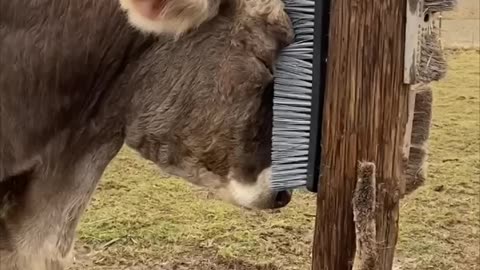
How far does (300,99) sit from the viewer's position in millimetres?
1551

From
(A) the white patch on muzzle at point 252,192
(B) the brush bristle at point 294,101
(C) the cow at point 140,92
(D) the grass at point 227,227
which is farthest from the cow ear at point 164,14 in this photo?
(D) the grass at point 227,227

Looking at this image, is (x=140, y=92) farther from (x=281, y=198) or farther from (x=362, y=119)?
(x=362, y=119)

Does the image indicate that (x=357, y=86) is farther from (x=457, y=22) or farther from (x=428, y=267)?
(x=457, y=22)

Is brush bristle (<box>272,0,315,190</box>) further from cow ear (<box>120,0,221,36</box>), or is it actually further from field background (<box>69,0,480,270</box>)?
field background (<box>69,0,480,270</box>)

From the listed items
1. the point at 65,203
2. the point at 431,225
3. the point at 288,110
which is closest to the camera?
the point at 288,110

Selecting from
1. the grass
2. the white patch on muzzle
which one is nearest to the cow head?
the white patch on muzzle

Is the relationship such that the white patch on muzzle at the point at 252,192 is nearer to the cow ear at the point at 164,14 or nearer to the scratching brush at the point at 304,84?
the scratching brush at the point at 304,84

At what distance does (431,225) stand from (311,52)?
1922 millimetres

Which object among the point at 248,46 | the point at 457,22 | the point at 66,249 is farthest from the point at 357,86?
the point at 457,22

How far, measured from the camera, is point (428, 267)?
9.79 feet

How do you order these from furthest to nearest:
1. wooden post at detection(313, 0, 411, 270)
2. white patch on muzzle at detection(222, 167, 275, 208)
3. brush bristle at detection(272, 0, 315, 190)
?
1. white patch on muzzle at detection(222, 167, 275, 208)
2. brush bristle at detection(272, 0, 315, 190)
3. wooden post at detection(313, 0, 411, 270)

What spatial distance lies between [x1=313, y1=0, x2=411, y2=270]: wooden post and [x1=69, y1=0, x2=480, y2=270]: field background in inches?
56.7

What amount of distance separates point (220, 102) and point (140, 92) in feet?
0.51

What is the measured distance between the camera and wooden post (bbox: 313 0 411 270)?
1431 mm
